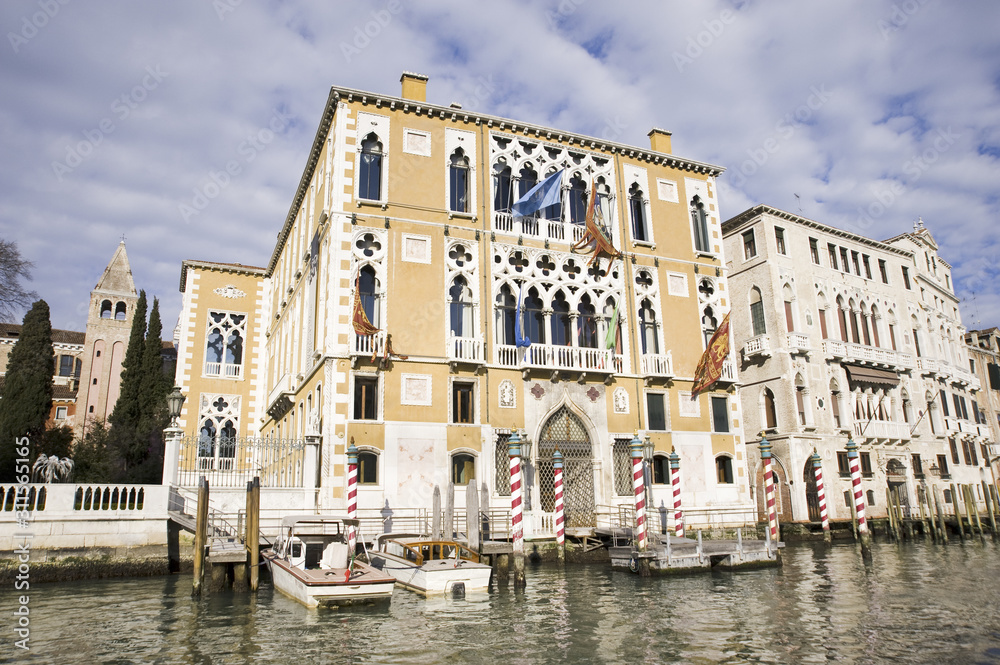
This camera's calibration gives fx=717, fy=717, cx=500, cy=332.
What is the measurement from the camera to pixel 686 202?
2600 centimetres

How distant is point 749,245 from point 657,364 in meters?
11.1

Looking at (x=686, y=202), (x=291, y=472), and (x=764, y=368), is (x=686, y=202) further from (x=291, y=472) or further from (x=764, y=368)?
(x=291, y=472)

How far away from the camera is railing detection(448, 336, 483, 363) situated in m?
20.6

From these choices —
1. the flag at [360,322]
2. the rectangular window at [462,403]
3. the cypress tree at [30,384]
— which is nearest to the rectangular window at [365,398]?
the flag at [360,322]

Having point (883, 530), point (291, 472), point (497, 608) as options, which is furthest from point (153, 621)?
point (883, 530)

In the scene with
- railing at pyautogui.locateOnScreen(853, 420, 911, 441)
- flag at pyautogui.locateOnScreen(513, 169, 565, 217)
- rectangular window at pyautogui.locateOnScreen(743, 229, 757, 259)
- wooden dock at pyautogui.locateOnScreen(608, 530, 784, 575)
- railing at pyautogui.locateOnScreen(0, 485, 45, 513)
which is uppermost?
rectangular window at pyautogui.locateOnScreen(743, 229, 757, 259)

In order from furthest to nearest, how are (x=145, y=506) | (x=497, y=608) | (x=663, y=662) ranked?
(x=145, y=506)
(x=497, y=608)
(x=663, y=662)

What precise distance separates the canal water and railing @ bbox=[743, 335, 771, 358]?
46.9ft

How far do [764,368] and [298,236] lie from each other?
19.6 metres

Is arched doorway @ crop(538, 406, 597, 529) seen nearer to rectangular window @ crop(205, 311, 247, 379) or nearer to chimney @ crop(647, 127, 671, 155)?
chimney @ crop(647, 127, 671, 155)

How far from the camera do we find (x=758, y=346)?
29.8 m

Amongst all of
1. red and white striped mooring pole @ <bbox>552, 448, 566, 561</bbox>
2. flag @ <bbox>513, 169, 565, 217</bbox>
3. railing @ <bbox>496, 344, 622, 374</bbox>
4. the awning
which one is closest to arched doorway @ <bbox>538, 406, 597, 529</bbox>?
railing @ <bbox>496, 344, 622, 374</bbox>

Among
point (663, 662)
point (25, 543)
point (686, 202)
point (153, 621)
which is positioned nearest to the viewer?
point (663, 662)

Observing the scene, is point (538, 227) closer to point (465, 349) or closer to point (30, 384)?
point (465, 349)
